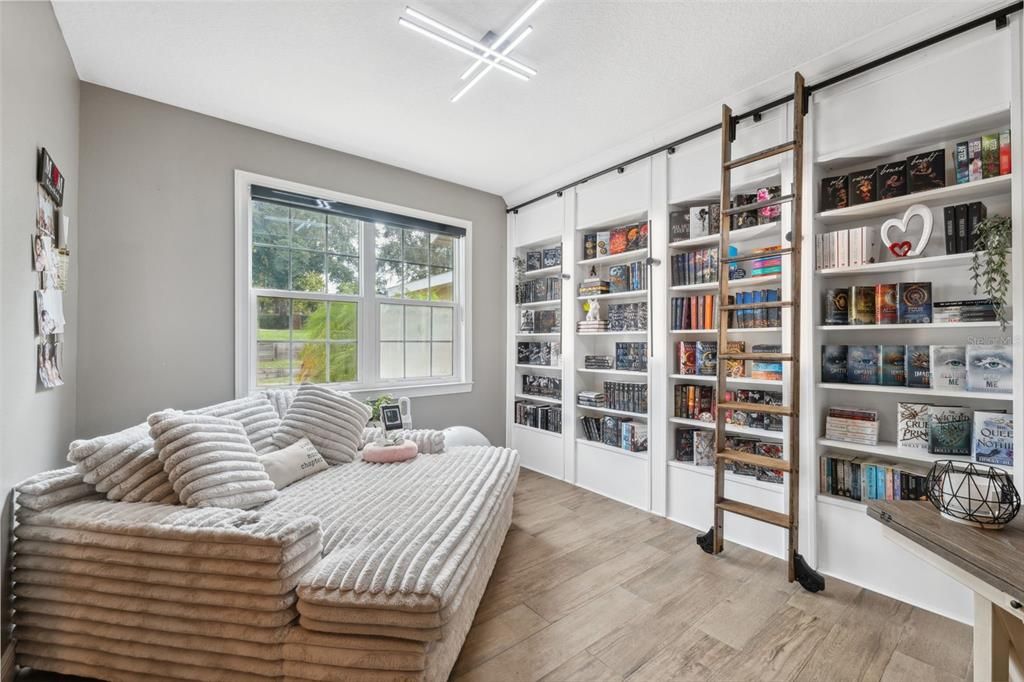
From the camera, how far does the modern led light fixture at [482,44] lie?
74.0 inches

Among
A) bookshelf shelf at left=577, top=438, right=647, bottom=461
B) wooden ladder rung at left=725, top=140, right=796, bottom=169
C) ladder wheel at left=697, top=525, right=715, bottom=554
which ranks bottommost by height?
ladder wheel at left=697, top=525, right=715, bottom=554

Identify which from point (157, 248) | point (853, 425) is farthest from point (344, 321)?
point (853, 425)

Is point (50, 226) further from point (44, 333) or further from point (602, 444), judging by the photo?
point (602, 444)

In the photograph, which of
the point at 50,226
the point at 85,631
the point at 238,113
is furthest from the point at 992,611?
the point at 238,113

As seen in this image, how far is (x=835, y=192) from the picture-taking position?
2287 mm

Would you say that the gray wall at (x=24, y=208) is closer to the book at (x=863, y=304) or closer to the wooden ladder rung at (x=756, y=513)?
the wooden ladder rung at (x=756, y=513)

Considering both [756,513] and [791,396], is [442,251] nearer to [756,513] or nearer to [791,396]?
[791,396]

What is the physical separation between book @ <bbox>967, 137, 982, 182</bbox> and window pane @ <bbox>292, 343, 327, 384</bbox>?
3.88 m

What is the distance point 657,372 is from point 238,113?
333cm

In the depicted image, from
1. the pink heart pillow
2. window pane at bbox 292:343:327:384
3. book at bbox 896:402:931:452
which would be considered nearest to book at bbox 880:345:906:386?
book at bbox 896:402:931:452

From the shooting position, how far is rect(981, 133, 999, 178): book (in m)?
1.82

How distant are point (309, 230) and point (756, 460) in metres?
3.40

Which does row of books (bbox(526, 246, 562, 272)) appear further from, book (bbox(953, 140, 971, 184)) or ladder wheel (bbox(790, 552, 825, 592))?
ladder wheel (bbox(790, 552, 825, 592))

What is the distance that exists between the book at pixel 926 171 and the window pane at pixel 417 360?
3.41m
